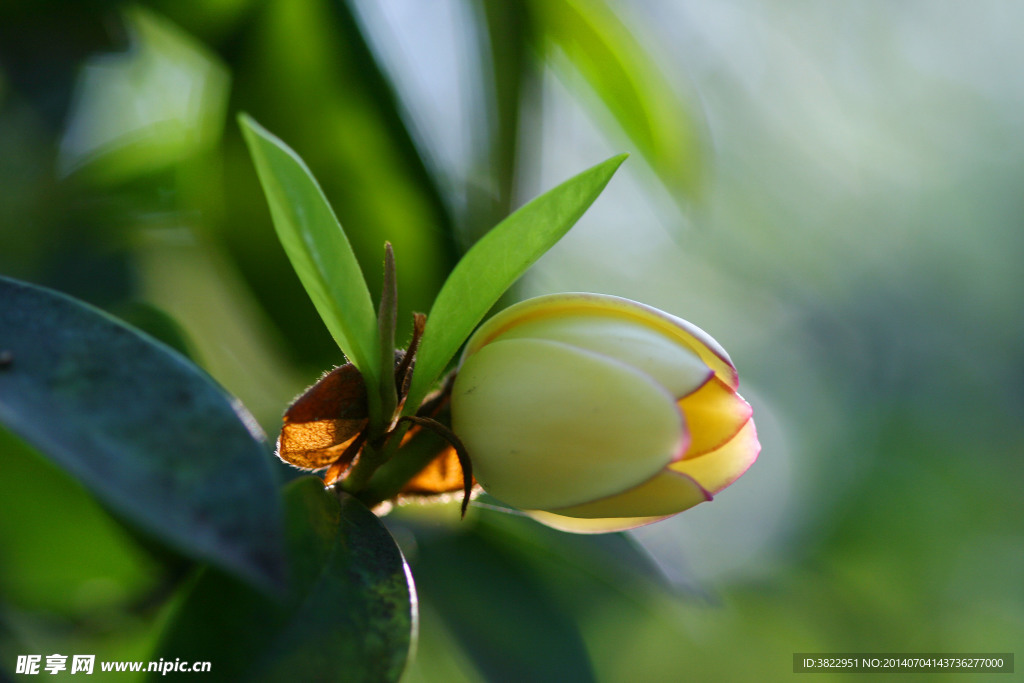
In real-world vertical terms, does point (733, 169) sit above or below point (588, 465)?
below

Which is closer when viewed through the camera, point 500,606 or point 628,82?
point 500,606

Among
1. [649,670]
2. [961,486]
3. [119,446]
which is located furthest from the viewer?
[961,486]

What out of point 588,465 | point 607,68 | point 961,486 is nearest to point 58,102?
point 607,68

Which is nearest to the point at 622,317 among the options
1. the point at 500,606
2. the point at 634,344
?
the point at 634,344

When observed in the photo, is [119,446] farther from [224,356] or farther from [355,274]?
[224,356]

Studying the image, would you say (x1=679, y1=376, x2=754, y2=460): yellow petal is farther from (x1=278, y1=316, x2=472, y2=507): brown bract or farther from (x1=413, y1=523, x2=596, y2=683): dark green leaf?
(x1=413, y1=523, x2=596, y2=683): dark green leaf

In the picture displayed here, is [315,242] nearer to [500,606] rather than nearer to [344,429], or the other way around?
[344,429]
